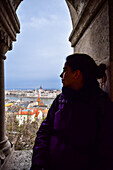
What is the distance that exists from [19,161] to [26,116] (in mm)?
1324

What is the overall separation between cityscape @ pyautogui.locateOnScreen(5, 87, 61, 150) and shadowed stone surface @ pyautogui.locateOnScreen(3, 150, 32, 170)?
12.0 inches

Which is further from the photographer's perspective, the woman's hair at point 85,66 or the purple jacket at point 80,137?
the woman's hair at point 85,66

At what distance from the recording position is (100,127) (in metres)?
0.68

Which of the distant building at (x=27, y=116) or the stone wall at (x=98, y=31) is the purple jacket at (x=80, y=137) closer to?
the stone wall at (x=98, y=31)

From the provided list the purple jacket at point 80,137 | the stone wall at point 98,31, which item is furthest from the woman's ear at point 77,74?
the stone wall at point 98,31

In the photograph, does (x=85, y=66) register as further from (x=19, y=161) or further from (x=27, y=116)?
(x=27, y=116)

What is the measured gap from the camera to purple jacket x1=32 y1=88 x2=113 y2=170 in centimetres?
66

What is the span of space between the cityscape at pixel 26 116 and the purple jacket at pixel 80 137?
1.29 m

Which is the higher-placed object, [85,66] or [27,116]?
[85,66]

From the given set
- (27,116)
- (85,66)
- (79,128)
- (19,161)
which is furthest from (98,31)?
(27,116)

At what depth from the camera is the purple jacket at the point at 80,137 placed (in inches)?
26.0

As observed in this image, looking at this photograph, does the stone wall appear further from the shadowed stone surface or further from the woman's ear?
the shadowed stone surface

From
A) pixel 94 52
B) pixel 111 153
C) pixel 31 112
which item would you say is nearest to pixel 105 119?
pixel 111 153

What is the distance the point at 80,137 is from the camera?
71 cm
